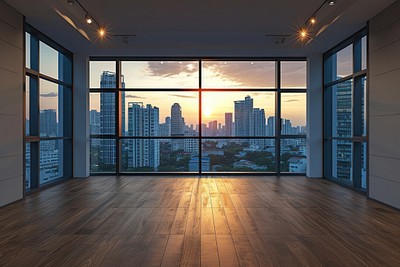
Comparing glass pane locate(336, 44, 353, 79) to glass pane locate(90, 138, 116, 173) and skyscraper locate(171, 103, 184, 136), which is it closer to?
skyscraper locate(171, 103, 184, 136)

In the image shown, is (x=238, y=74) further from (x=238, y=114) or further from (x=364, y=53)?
(x=364, y=53)

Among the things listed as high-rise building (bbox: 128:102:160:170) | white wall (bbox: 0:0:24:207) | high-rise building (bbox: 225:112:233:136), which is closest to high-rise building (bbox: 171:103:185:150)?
high-rise building (bbox: 128:102:160:170)

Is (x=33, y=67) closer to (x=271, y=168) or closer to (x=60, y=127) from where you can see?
(x=60, y=127)

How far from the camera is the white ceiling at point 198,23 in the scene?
4.81 metres

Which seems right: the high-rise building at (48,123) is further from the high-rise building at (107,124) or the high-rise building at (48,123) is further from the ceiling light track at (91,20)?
the ceiling light track at (91,20)

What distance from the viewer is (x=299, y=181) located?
7.00 m

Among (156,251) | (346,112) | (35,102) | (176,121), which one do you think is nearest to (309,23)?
(346,112)

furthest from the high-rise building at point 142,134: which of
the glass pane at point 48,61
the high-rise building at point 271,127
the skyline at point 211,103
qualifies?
the high-rise building at point 271,127

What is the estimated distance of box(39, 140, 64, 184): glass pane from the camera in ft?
20.7

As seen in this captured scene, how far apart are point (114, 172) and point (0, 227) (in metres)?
4.25

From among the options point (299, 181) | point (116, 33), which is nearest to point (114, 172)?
point (116, 33)

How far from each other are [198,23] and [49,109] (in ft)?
12.0

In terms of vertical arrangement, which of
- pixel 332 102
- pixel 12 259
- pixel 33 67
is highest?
pixel 33 67

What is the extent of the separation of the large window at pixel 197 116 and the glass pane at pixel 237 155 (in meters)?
0.03
